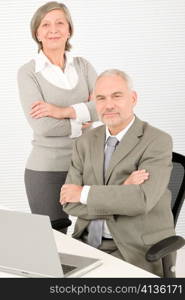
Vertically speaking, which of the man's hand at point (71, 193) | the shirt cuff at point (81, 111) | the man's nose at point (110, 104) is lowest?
the man's hand at point (71, 193)

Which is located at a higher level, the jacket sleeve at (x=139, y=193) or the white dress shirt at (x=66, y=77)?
the white dress shirt at (x=66, y=77)

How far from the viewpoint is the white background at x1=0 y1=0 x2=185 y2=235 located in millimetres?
4898

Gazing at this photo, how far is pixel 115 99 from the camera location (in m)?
2.76

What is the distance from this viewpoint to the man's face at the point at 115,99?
274cm

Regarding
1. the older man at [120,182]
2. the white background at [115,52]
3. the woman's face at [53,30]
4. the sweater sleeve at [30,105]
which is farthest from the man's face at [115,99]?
the white background at [115,52]

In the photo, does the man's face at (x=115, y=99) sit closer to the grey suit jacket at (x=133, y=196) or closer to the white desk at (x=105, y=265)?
the grey suit jacket at (x=133, y=196)

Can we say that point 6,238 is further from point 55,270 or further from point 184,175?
point 184,175

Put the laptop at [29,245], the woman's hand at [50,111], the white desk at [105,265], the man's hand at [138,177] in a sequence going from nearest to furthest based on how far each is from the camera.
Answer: the laptop at [29,245], the white desk at [105,265], the man's hand at [138,177], the woman's hand at [50,111]

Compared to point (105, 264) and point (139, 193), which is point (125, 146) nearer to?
point (139, 193)

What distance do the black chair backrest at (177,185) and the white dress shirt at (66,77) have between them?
64 centimetres

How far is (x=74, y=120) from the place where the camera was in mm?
3166

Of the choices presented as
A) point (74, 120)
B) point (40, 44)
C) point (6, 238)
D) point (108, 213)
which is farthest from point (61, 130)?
point (6, 238)

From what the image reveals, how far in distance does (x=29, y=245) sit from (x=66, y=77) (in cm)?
155

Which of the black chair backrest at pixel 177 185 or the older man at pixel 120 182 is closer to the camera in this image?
the older man at pixel 120 182
